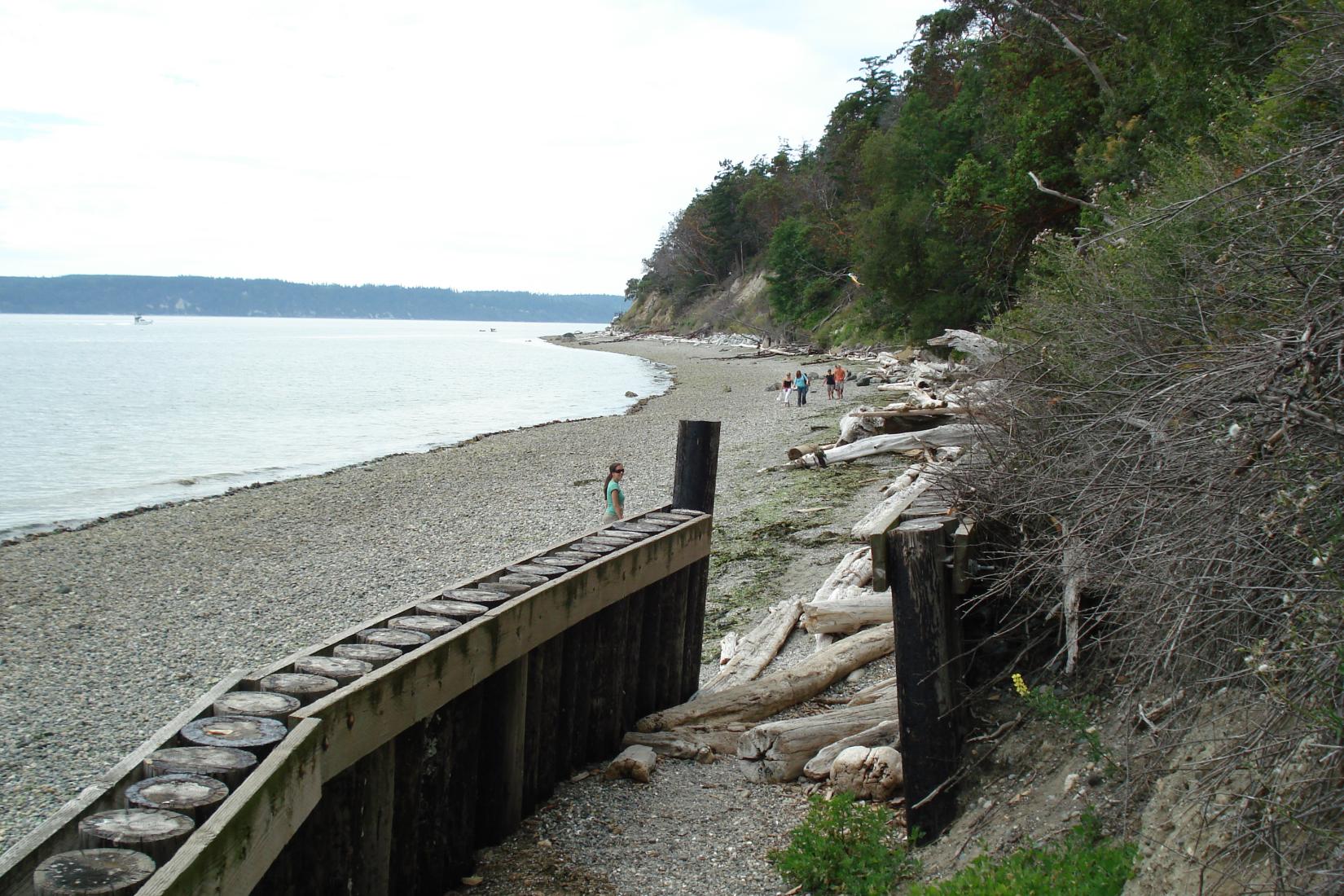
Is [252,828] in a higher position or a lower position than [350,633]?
lower

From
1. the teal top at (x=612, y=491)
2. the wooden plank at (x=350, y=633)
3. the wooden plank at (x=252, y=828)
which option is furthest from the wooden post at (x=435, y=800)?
the teal top at (x=612, y=491)

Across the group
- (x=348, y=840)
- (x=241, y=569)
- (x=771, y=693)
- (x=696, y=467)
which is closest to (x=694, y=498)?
(x=696, y=467)

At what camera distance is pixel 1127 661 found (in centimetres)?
490

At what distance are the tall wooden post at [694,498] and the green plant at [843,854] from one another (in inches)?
115

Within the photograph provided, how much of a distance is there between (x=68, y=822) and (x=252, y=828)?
A: 0.57m

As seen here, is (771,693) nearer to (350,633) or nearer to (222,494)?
(350,633)

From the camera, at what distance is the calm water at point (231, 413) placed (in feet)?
92.0

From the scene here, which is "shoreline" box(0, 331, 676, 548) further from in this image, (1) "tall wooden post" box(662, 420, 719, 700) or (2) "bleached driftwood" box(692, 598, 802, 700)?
(1) "tall wooden post" box(662, 420, 719, 700)

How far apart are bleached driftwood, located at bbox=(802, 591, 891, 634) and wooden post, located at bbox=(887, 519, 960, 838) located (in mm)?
3267

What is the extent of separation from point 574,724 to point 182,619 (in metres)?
8.93

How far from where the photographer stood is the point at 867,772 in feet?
19.3

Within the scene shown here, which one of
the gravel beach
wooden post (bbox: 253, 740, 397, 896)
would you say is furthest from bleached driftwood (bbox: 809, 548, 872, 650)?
wooden post (bbox: 253, 740, 397, 896)

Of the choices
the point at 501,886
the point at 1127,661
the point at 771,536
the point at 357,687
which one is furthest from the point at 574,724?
the point at 771,536

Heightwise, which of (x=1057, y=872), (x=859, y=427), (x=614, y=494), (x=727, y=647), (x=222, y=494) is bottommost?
(x=222, y=494)
